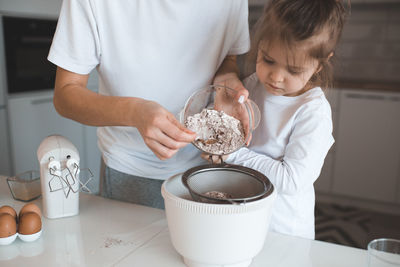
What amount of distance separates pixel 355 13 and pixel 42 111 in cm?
242

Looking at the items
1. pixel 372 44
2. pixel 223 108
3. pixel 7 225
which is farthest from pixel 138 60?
pixel 372 44

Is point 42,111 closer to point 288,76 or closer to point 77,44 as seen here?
point 77,44

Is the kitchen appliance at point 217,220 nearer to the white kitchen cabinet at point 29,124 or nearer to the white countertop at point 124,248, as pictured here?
the white countertop at point 124,248

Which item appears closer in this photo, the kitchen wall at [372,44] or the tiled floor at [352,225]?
the tiled floor at [352,225]

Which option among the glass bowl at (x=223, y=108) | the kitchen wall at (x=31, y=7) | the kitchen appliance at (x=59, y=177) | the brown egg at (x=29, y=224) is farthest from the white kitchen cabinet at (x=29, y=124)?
the glass bowl at (x=223, y=108)

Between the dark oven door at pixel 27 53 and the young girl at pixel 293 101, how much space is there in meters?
1.69

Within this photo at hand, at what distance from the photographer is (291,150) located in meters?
0.95

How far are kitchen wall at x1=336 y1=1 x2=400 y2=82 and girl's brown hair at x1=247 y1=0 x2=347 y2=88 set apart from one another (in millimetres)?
2181

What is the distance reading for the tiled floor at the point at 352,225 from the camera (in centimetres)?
238

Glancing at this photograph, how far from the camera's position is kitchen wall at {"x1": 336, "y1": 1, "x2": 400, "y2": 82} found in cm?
293

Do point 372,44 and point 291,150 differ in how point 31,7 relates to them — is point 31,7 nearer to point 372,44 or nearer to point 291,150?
point 291,150

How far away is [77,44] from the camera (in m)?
0.94

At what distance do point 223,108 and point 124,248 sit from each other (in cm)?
38

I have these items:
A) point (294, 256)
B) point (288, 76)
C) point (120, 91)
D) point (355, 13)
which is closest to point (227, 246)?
point (294, 256)
